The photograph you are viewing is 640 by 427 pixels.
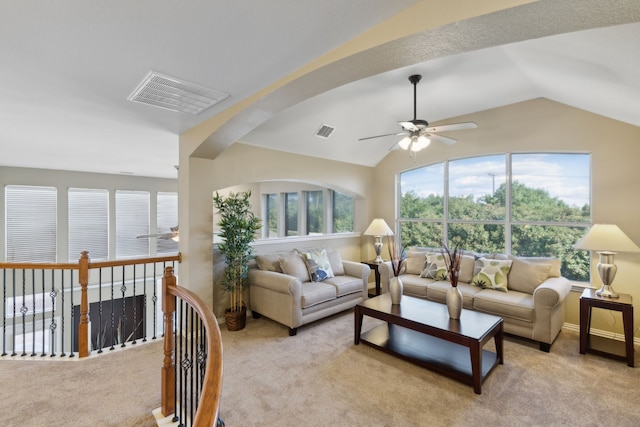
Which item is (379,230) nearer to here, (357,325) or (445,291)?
(445,291)

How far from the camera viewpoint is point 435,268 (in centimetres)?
437

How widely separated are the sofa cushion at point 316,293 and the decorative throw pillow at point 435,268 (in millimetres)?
1449

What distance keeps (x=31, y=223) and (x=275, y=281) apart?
19.4ft

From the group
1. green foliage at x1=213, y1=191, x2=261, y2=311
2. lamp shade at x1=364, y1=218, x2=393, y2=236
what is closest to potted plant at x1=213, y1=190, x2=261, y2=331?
green foliage at x1=213, y1=191, x2=261, y2=311

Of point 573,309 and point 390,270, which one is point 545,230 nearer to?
point 573,309

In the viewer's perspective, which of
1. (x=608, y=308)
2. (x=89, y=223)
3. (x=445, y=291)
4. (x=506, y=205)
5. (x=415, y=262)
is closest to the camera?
(x=608, y=308)

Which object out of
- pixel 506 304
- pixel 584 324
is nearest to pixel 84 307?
pixel 506 304

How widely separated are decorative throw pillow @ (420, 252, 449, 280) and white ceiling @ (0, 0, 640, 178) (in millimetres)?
2132

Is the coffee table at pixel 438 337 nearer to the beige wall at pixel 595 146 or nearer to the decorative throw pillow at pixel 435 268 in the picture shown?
the decorative throw pillow at pixel 435 268

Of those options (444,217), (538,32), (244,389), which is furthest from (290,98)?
(444,217)

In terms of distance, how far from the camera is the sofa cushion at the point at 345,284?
413cm

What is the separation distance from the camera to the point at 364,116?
4266 mm

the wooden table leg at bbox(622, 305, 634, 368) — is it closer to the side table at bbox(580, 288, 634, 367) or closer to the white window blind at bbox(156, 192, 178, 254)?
the side table at bbox(580, 288, 634, 367)

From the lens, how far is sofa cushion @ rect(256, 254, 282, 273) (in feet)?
13.7
